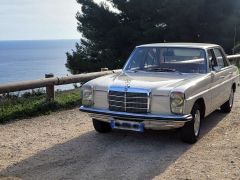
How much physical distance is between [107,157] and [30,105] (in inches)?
149

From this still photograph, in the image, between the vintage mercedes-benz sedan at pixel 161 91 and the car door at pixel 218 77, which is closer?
the vintage mercedes-benz sedan at pixel 161 91

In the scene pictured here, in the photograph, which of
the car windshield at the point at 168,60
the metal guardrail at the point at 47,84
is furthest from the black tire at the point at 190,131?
the metal guardrail at the point at 47,84

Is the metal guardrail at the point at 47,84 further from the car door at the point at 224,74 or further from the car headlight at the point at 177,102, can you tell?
the car headlight at the point at 177,102

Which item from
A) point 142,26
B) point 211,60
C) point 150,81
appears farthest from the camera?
point 142,26

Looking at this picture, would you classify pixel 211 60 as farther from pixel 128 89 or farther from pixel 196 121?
pixel 128 89

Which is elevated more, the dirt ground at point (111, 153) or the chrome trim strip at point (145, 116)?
the chrome trim strip at point (145, 116)

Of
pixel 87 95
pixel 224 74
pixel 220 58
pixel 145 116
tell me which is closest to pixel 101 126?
pixel 87 95

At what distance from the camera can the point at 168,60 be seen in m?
7.99

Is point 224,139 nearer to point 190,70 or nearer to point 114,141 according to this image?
point 190,70

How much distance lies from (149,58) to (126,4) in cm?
2273

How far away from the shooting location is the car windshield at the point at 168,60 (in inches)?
304

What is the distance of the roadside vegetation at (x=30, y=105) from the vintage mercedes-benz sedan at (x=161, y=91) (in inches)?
86.2

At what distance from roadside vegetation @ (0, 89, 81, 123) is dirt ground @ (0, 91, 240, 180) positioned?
17.0 inches

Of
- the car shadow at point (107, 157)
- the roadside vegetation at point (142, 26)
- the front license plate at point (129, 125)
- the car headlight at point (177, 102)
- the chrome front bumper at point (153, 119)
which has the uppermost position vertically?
the roadside vegetation at point (142, 26)
